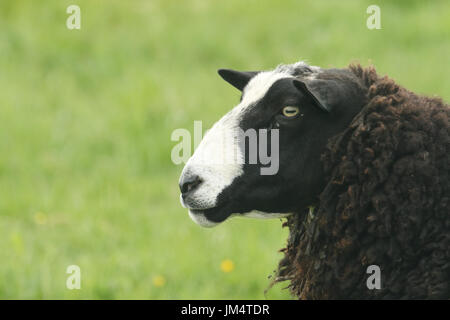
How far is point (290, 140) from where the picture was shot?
9.99ft

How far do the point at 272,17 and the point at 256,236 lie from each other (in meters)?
5.41

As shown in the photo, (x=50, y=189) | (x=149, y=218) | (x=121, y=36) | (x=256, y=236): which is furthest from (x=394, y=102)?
(x=121, y=36)

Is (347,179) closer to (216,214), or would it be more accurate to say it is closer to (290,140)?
(290,140)

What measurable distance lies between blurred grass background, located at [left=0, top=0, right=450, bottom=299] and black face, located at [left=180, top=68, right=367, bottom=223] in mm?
1363

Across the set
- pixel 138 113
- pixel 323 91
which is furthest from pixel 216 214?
pixel 138 113

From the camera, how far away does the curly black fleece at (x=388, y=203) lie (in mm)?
2896

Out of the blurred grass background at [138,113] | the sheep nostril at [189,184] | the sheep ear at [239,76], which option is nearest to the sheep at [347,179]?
the sheep nostril at [189,184]

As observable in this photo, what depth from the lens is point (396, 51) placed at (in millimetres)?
9875

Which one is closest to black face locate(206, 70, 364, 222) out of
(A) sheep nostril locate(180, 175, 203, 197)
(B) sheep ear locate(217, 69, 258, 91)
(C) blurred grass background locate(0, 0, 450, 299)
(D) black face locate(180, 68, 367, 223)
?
(D) black face locate(180, 68, 367, 223)

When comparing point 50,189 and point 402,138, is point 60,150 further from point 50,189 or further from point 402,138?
point 402,138

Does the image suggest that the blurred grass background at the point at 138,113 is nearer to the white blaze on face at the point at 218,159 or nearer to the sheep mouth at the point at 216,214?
the sheep mouth at the point at 216,214

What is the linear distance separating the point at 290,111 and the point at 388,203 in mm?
561

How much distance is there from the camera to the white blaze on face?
2961 millimetres

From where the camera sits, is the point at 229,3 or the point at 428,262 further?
the point at 229,3
